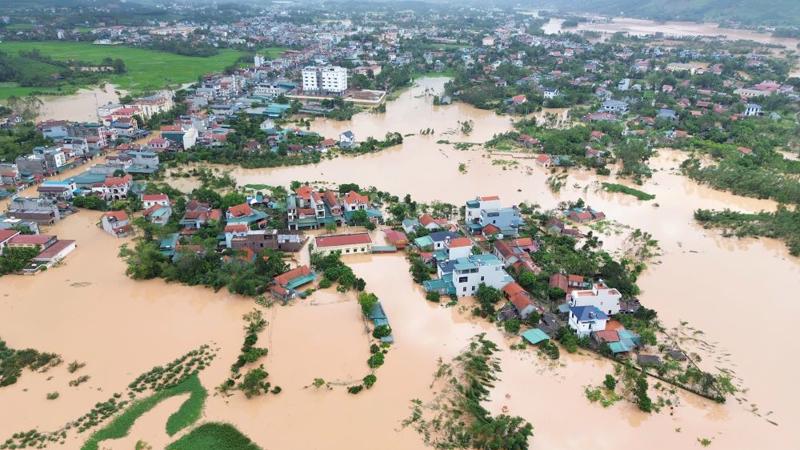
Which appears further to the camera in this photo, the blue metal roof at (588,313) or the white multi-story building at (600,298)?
the white multi-story building at (600,298)

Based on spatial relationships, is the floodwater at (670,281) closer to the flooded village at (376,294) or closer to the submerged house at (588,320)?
the flooded village at (376,294)

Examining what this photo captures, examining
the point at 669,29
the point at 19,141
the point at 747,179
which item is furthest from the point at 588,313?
the point at 669,29

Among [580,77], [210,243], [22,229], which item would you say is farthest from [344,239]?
[580,77]

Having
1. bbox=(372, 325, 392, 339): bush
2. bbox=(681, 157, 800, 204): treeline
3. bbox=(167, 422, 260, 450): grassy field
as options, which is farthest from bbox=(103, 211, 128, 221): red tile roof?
bbox=(681, 157, 800, 204): treeline

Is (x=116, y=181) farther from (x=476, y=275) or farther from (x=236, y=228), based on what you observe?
(x=476, y=275)

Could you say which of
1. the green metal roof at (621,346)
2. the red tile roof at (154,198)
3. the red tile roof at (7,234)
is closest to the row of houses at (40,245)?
the red tile roof at (7,234)

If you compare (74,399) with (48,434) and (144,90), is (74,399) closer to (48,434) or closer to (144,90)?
(48,434)

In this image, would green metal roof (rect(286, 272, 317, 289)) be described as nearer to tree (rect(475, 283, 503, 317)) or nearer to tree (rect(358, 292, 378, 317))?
tree (rect(358, 292, 378, 317))
